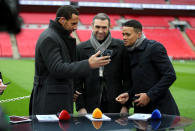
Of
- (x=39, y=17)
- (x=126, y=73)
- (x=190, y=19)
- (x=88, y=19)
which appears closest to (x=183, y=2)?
(x=190, y=19)

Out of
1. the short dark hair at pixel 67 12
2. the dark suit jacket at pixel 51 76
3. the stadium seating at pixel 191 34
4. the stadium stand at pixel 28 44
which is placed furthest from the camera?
the stadium seating at pixel 191 34

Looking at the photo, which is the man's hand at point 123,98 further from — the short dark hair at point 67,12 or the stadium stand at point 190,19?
the stadium stand at point 190,19

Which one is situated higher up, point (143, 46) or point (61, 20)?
point (61, 20)

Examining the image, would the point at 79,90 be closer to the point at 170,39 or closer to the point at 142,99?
the point at 142,99

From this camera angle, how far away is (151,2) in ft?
118

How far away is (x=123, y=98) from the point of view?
125 inches

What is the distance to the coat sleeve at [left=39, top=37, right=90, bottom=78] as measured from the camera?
7.08 feet

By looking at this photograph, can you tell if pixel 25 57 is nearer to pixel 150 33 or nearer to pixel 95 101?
pixel 150 33

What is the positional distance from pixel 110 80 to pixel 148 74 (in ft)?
1.39

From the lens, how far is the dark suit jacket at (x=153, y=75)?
3.05 m

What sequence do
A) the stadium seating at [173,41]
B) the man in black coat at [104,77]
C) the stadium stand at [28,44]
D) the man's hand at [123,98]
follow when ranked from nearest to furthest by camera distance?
the man's hand at [123,98]
the man in black coat at [104,77]
the stadium stand at [28,44]
the stadium seating at [173,41]

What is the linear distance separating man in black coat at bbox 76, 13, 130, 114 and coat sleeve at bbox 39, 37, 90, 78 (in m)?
0.90

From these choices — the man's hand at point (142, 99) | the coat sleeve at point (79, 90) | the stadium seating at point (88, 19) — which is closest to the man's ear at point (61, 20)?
the coat sleeve at point (79, 90)

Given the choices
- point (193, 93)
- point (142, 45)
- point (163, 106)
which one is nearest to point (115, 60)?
point (142, 45)
